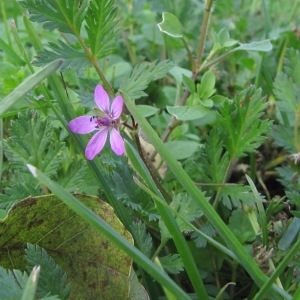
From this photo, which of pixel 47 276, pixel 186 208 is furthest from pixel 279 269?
→ pixel 47 276

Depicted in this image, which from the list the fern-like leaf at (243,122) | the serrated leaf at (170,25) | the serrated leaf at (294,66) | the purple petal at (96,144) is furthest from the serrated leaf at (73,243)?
the serrated leaf at (294,66)

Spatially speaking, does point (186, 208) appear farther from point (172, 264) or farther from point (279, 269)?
point (279, 269)

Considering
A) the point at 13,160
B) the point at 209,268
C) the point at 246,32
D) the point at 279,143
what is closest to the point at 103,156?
the point at 13,160

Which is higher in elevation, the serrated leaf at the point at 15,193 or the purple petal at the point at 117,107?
the purple petal at the point at 117,107

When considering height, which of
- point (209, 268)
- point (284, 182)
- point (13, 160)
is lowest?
point (209, 268)

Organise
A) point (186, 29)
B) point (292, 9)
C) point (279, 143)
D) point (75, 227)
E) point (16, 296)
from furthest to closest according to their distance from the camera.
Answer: point (292, 9) < point (186, 29) < point (279, 143) < point (75, 227) < point (16, 296)

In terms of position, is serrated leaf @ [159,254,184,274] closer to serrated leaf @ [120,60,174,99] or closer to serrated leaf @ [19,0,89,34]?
serrated leaf @ [120,60,174,99]

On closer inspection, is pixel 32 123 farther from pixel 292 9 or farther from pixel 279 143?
pixel 292 9

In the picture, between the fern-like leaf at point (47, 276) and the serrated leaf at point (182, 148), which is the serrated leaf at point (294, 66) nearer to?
the serrated leaf at point (182, 148)
